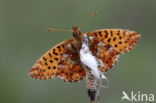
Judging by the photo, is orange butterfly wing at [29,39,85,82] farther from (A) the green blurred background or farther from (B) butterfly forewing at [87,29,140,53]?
(A) the green blurred background

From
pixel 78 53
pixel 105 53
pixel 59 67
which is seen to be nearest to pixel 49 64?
pixel 59 67

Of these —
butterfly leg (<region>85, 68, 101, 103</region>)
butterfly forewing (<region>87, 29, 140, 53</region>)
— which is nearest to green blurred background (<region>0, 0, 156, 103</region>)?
butterfly forewing (<region>87, 29, 140, 53</region>)

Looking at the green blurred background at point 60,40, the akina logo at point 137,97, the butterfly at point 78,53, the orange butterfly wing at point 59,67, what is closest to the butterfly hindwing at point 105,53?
the butterfly at point 78,53

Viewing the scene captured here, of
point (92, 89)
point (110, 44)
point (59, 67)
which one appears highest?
point (110, 44)

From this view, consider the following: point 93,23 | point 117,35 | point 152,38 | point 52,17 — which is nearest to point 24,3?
point 52,17

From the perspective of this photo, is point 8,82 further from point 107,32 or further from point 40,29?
point 107,32

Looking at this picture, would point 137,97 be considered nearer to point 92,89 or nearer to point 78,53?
point 78,53

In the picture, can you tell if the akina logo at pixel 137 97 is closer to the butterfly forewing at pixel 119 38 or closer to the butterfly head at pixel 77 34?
the butterfly forewing at pixel 119 38
